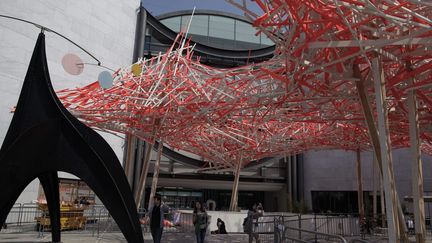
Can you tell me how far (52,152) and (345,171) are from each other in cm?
3324

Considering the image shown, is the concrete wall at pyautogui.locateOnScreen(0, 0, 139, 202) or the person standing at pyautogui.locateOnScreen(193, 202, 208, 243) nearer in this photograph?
the person standing at pyautogui.locateOnScreen(193, 202, 208, 243)

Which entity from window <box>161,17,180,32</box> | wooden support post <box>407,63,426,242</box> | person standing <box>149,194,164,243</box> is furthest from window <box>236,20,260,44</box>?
wooden support post <box>407,63,426,242</box>

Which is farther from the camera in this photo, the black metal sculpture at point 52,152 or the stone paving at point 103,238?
the stone paving at point 103,238

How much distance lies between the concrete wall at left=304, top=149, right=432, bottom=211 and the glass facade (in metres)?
15.6

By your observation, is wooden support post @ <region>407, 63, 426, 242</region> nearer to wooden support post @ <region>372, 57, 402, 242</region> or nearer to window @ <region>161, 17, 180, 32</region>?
wooden support post @ <region>372, 57, 402, 242</region>

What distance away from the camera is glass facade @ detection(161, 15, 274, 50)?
42438 mm

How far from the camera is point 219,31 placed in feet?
145

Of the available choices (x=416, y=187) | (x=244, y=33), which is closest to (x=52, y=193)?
(x=416, y=187)

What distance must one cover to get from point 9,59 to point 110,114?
12202 millimetres

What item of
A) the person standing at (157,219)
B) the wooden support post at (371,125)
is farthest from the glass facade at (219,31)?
the wooden support post at (371,125)

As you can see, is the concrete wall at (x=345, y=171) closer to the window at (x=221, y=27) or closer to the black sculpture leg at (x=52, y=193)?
the window at (x=221, y=27)

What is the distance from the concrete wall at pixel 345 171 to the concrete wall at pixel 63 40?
66.3 feet

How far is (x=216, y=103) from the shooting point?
12.7 m

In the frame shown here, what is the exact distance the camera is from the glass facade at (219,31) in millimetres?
42438
